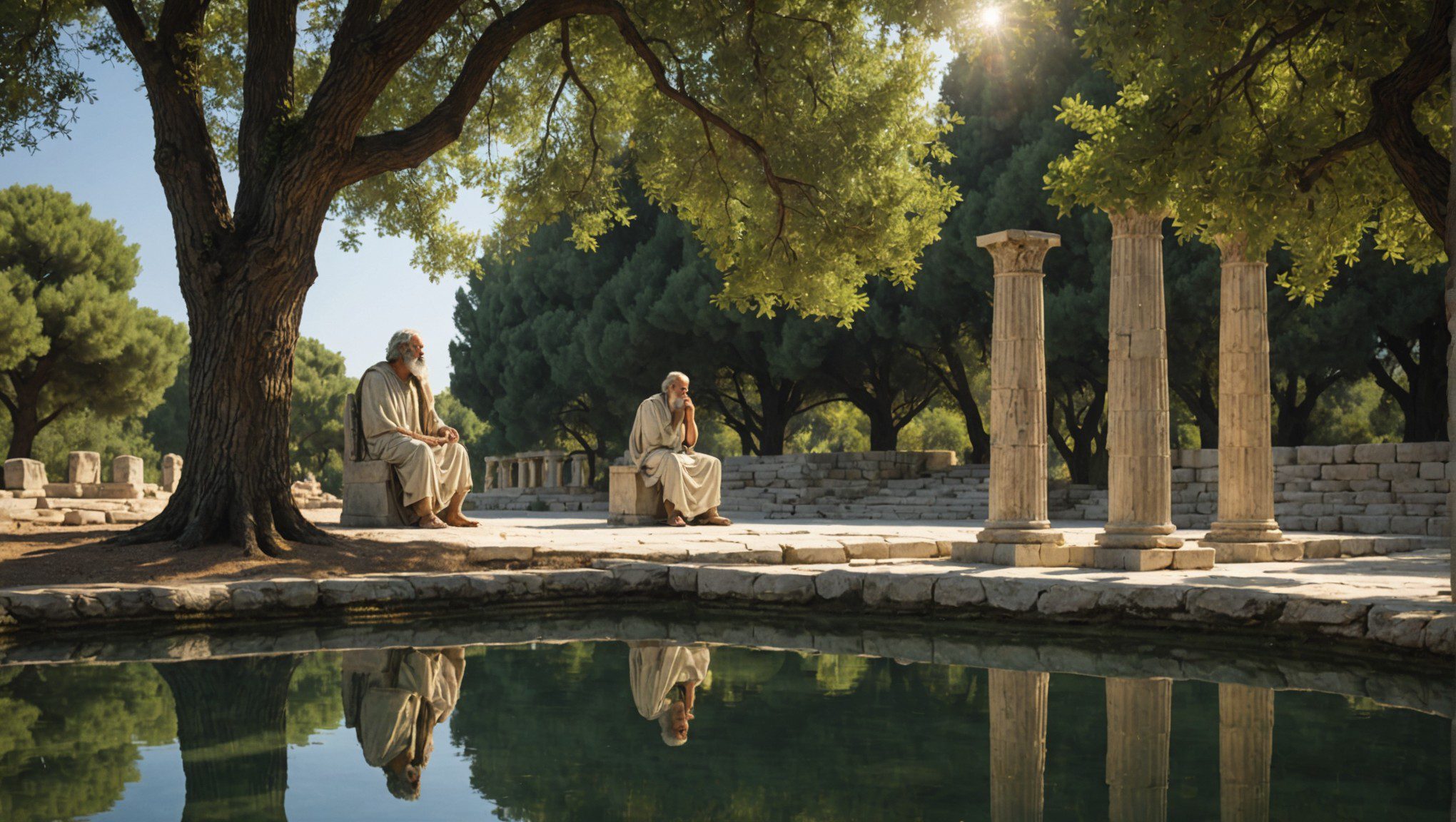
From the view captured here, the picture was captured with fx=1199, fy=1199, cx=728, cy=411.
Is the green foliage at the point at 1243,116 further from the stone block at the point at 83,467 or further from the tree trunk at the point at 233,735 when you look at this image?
the stone block at the point at 83,467

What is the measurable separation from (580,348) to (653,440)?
758 inches

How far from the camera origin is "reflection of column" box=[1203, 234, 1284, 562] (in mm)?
11500

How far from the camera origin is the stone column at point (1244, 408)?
1148cm

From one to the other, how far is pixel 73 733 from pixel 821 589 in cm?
505

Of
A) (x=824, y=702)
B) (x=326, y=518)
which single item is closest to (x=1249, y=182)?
(x=824, y=702)

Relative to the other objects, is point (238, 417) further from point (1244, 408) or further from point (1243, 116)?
point (1244, 408)

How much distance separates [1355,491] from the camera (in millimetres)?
17906

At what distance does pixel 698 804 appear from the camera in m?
3.91

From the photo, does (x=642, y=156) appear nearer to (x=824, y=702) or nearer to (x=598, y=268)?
(x=824, y=702)

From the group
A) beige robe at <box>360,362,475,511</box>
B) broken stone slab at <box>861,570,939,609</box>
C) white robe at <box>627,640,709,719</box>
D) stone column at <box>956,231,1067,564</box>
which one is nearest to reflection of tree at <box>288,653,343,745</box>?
white robe at <box>627,640,709,719</box>

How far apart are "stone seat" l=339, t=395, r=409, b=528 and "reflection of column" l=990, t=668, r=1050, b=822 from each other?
731cm

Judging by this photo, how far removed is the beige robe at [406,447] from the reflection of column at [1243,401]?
7.39 metres

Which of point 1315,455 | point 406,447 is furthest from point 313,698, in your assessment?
point 1315,455

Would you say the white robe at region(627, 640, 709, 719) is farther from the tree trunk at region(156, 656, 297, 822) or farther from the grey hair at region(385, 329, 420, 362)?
the grey hair at region(385, 329, 420, 362)
